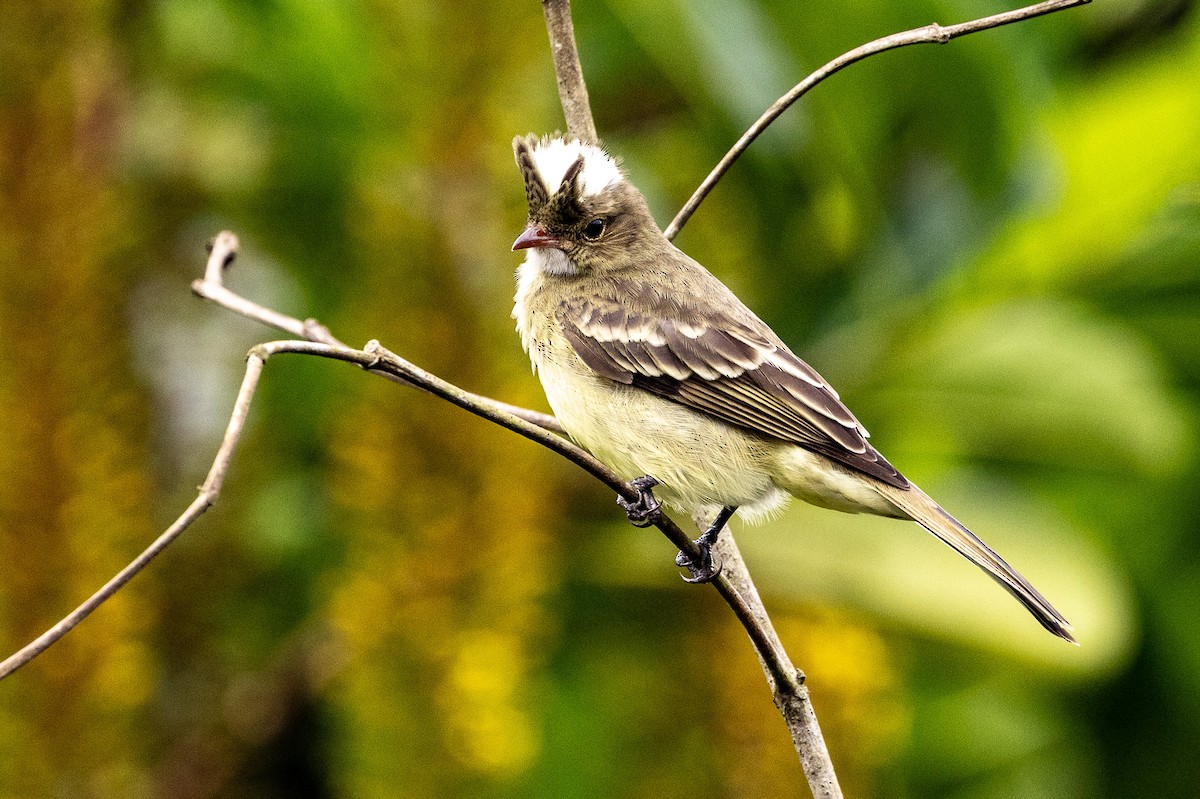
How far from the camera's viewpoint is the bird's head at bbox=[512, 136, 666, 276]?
9.76ft

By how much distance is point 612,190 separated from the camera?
10.8ft

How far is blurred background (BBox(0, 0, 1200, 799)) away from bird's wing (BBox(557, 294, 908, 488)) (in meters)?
0.29

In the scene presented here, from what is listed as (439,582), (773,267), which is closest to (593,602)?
(439,582)

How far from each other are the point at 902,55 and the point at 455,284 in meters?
1.57

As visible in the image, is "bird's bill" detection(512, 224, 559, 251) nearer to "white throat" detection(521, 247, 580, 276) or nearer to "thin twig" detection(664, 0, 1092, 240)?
"white throat" detection(521, 247, 580, 276)

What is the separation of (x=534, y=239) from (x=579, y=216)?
7.3 inches

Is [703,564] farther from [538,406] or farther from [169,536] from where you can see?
[538,406]

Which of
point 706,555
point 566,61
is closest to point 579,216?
point 566,61

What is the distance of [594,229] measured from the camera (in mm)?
3342

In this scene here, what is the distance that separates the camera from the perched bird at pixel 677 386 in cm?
282

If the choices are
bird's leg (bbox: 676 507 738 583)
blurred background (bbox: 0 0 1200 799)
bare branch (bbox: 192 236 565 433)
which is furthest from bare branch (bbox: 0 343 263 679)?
blurred background (bbox: 0 0 1200 799)

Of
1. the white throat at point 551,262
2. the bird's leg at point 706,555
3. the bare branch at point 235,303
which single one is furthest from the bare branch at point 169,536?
the white throat at point 551,262

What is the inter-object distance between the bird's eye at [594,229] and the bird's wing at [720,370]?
227mm

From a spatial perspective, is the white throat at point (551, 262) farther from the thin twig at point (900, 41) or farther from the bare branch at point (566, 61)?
the thin twig at point (900, 41)
